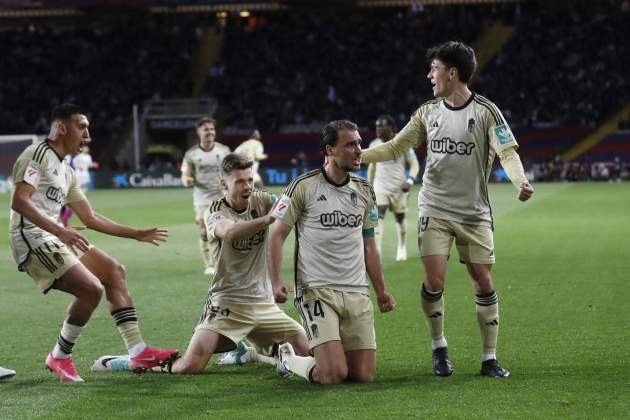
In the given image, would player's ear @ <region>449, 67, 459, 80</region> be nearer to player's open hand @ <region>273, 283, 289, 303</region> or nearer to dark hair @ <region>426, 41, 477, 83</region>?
dark hair @ <region>426, 41, 477, 83</region>

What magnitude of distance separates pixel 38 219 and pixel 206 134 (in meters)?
7.86

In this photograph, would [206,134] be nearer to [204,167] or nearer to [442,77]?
[204,167]

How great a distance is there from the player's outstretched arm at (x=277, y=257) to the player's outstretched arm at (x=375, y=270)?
0.66m

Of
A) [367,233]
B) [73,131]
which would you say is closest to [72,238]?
[73,131]

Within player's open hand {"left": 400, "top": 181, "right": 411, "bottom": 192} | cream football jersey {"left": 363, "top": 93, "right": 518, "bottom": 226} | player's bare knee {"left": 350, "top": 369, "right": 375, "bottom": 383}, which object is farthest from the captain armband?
player's open hand {"left": 400, "top": 181, "right": 411, "bottom": 192}

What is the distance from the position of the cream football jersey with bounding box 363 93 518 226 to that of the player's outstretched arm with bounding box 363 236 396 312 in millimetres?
456

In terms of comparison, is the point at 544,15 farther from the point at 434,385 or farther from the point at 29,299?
the point at 434,385

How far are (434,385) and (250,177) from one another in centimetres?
204

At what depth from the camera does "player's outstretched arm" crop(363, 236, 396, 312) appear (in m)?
7.38

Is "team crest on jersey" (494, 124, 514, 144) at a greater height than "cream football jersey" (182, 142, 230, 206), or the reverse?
"team crest on jersey" (494, 124, 514, 144)

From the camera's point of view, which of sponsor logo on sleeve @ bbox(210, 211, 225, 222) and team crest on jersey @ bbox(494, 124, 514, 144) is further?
sponsor logo on sleeve @ bbox(210, 211, 225, 222)

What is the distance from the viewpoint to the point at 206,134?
14.9m

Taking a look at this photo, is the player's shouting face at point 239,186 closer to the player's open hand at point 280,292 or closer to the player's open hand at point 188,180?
the player's open hand at point 280,292

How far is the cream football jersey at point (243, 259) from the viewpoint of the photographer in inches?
309
